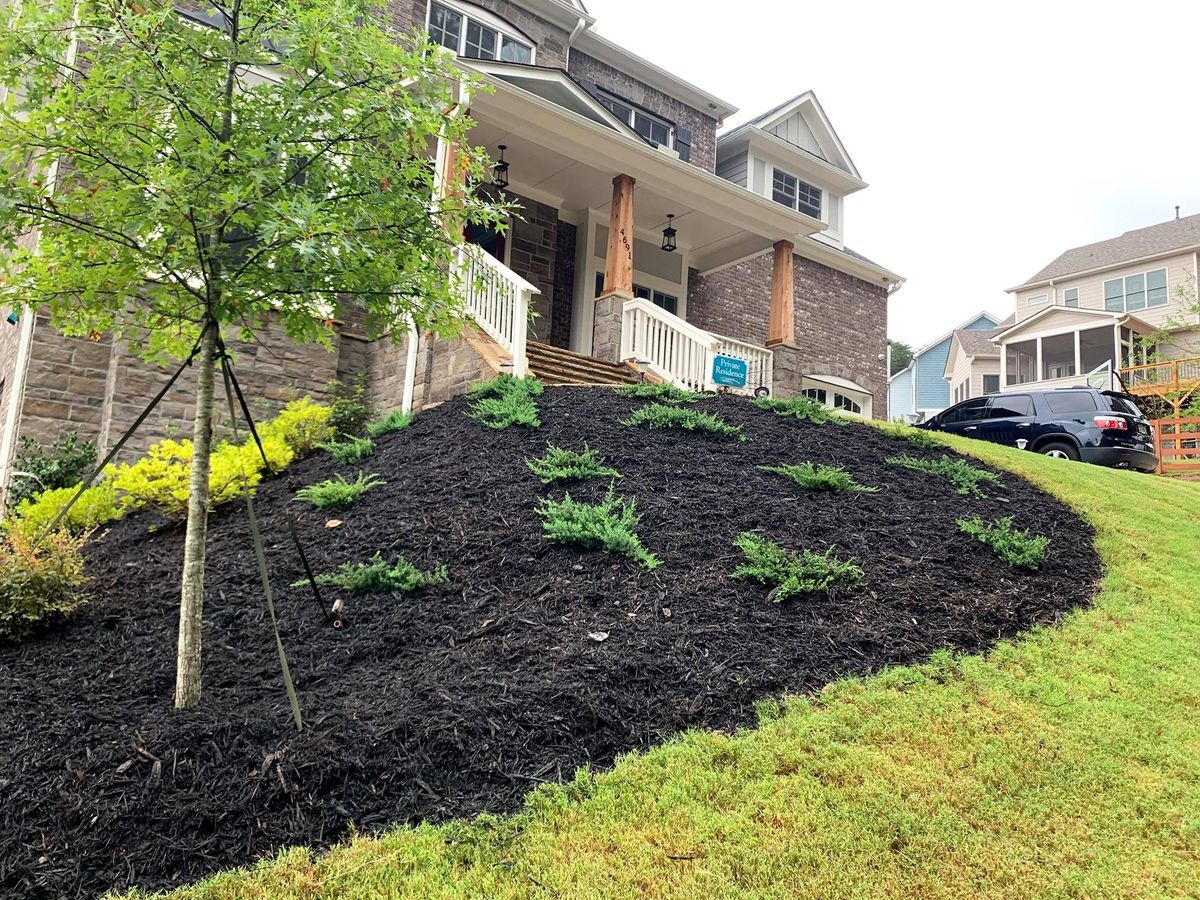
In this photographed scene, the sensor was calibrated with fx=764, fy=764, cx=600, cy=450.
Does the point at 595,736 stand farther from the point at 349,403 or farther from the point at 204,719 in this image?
the point at 349,403

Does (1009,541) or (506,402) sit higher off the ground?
(506,402)

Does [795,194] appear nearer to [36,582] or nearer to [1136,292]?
[1136,292]

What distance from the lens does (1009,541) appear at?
4855mm

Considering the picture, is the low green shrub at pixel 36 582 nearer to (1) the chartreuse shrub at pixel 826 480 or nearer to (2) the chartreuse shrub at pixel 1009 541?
(1) the chartreuse shrub at pixel 826 480

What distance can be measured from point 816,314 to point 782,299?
241 inches

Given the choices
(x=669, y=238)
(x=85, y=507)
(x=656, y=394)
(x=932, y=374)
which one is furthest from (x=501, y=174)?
(x=932, y=374)

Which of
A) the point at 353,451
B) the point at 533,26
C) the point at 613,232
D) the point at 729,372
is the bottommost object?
the point at 353,451

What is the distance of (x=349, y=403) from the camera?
27.8ft

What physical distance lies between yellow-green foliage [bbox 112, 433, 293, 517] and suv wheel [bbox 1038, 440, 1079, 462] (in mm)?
10571

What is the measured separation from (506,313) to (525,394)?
1670mm

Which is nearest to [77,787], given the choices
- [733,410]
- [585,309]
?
[733,410]

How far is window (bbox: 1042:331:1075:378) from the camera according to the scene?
25.6 meters

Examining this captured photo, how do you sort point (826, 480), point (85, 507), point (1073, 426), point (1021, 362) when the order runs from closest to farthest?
point (826, 480)
point (85, 507)
point (1073, 426)
point (1021, 362)

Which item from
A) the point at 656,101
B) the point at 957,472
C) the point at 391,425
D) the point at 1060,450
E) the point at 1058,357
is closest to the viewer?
the point at 957,472
